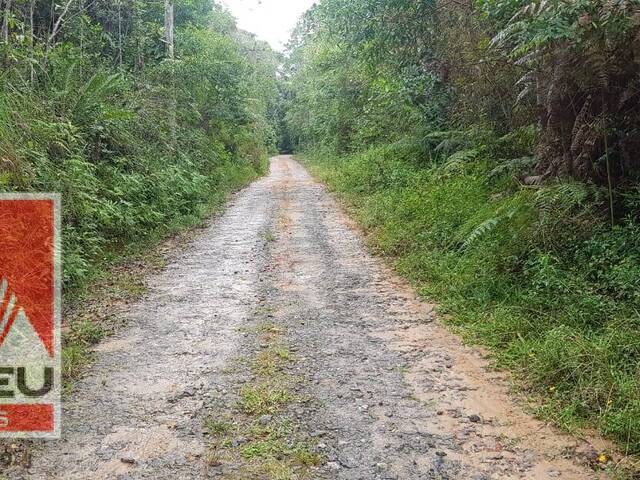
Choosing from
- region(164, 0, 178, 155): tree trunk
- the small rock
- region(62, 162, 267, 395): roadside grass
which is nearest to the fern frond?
the small rock

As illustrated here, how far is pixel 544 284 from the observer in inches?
227

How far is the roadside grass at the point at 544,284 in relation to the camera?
165 inches

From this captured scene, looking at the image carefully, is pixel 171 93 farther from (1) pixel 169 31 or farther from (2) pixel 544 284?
(2) pixel 544 284

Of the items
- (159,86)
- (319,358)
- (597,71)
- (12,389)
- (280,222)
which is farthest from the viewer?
(159,86)

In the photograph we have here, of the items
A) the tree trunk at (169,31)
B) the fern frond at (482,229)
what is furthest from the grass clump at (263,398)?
the tree trunk at (169,31)

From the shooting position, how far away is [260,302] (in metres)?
6.75

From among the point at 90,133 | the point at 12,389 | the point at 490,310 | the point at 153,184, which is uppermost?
the point at 90,133

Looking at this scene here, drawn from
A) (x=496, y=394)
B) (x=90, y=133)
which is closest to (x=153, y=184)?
(x=90, y=133)

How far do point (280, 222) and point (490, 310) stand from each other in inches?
278

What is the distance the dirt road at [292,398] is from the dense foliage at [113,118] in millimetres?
2230

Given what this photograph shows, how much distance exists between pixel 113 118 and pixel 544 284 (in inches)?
347

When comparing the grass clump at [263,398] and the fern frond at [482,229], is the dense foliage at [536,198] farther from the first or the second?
the grass clump at [263,398]

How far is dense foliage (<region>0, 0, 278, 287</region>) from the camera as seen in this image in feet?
25.9

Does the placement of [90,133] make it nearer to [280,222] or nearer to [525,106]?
[280,222]
